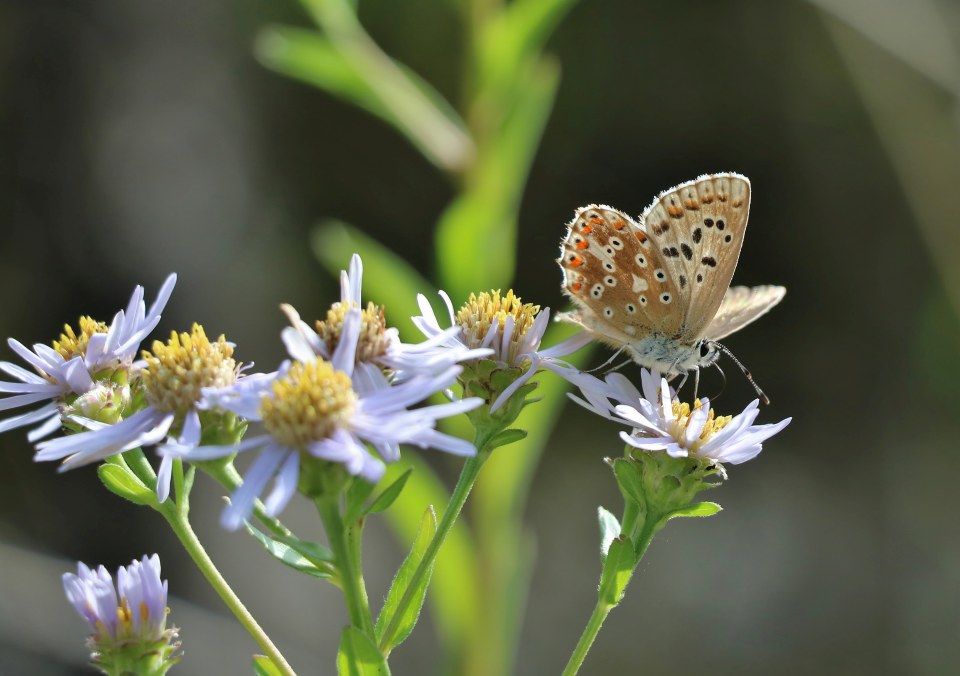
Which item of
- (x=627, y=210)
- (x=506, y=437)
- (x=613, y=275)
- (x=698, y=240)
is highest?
(x=627, y=210)

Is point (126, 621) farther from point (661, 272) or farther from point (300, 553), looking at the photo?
point (661, 272)

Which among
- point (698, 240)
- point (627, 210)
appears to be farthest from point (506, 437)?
point (627, 210)

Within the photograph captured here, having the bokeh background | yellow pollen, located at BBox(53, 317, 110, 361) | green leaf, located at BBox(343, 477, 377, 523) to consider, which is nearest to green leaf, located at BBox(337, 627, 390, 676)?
green leaf, located at BBox(343, 477, 377, 523)

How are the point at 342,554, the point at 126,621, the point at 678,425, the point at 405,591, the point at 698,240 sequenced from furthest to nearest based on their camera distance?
1. the point at 698,240
2. the point at 678,425
3. the point at 126,621
4. the point at 405,591
5. the point at 342,554

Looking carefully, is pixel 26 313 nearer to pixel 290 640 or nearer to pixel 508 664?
pixel 290 640

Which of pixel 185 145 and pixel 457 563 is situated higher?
pixel 185 145

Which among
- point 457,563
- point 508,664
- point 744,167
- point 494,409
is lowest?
point 508,664

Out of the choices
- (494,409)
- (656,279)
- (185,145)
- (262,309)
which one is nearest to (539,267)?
(262,309)
